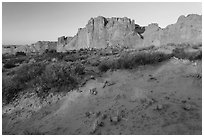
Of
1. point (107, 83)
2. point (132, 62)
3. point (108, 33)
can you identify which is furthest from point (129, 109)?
point (108, 33)

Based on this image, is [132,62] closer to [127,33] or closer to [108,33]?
[127,33]

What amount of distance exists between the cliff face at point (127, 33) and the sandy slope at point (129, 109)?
58693 millimetres

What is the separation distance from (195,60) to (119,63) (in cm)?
336

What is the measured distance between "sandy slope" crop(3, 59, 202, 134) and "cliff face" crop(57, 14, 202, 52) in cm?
5869

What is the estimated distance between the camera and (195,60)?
28.5ft

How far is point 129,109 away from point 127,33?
3219 inches

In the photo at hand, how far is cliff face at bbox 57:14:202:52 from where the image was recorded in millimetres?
65562

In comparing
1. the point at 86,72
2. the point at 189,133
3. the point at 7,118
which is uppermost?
the point at 86,72

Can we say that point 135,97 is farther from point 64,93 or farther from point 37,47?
point 37,47

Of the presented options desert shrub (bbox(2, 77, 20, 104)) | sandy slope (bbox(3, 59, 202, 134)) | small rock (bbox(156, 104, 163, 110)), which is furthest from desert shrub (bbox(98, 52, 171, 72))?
small rock (bbox(156, 104, 163, 110))

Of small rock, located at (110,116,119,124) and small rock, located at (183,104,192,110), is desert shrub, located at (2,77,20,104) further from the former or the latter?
small rock, located at (183,104,192,110)

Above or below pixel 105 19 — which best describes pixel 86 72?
below

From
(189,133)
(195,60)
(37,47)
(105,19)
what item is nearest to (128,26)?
(105,19)

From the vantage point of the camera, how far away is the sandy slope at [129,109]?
14.2ft
